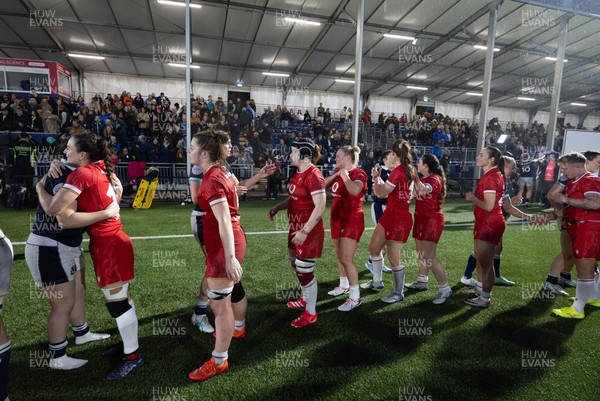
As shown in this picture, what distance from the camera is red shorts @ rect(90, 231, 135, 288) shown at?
2.78 meters

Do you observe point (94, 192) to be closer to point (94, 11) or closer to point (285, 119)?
point (94, 11)

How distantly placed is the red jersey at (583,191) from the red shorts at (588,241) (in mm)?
100

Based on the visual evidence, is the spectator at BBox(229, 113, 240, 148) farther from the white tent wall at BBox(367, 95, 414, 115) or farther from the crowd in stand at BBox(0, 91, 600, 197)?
the white tent wall at BBox(367, 95, 414, 115)

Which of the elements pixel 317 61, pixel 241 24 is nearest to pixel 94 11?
pixel 241 24

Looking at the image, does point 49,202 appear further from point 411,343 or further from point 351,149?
point 411,343

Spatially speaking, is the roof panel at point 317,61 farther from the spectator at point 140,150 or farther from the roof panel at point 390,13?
the spectator at point 140,150

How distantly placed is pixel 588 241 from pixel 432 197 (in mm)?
1904

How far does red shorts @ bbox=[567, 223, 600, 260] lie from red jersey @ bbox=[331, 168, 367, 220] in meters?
2.71

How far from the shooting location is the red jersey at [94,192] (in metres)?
2.66

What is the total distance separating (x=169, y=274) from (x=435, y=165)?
4.37 meters

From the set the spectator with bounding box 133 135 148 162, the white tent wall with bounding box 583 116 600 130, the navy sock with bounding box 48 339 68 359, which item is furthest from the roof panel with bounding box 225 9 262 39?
the white tent wall with bounding box 583 116 600 130

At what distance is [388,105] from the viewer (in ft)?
103

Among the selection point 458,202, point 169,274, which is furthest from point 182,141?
point 458,202

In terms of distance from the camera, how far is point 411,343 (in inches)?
143
